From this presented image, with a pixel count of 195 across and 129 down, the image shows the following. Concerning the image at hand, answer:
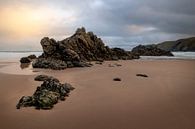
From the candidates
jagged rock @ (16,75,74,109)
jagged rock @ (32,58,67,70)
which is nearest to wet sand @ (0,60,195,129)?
jagged rock @ (16,75,74,109)

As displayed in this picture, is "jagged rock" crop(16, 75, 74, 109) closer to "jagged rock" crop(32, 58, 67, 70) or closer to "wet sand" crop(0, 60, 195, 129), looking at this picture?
"wet sand" crop(0, 60, 195, 129)

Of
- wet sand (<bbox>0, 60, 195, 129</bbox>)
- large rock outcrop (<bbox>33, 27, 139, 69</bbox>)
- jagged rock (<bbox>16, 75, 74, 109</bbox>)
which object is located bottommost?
wet sand (<bbox>0, 60, 195, 129</bbox>)

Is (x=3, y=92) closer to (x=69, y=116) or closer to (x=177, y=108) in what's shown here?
(x=69, y=116)

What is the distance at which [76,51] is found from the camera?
49.4m

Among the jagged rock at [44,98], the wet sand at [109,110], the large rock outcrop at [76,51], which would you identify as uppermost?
the large rock outcrop at [76,51]

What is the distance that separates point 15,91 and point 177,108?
943 centimetres

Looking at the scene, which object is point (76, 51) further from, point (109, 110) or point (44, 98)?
point (109, 110)

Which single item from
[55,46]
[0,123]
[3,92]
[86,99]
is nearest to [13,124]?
[0,123]

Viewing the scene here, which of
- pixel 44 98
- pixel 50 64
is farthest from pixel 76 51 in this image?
pixel 44 98

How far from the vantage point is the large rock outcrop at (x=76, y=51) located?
36719 millimetres

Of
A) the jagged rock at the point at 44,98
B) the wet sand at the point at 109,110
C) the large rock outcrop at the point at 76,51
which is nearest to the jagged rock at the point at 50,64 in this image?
the large rock outcrop at the point at 76,51

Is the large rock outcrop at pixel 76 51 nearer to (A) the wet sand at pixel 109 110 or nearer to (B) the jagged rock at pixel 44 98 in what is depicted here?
(A) the wet sand at pixel 109 110

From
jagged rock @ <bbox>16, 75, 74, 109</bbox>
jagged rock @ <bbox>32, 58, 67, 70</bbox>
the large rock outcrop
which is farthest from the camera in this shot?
the large rock outcrop

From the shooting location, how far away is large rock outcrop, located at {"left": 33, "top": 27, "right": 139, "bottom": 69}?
36.7 m
